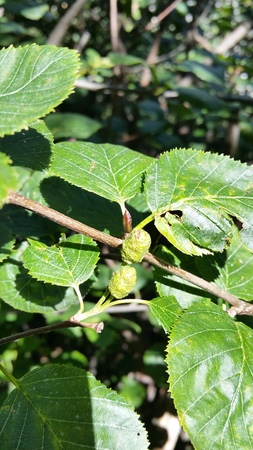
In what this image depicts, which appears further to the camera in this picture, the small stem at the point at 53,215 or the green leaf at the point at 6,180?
the small stem at the point at 53,215

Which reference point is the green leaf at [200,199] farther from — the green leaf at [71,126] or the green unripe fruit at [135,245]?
the green leaf at [71,126]

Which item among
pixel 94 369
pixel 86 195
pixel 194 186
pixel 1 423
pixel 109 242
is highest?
pixel 194 186

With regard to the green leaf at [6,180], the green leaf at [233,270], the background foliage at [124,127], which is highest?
the green leaf at [6,180]

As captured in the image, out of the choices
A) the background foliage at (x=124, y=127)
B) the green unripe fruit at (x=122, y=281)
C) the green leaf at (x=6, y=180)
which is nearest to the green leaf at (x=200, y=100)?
the background foliage at (x=124, y=127)

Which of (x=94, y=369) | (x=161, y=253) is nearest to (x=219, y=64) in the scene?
(x=94, y=369)

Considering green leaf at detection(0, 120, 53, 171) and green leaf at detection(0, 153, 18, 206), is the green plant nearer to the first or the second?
→ green leaf at detection(0, 120, 53, 171)

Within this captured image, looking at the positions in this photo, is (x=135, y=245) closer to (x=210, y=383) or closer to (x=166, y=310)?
(x=166, y=310)

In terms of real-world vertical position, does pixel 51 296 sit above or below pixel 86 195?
below

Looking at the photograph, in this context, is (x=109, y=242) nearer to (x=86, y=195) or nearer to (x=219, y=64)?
(x=86, y=195)

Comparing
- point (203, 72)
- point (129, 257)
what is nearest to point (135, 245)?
point (129, 257)
